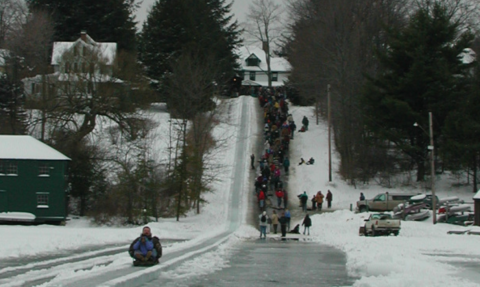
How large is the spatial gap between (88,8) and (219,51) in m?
16.6

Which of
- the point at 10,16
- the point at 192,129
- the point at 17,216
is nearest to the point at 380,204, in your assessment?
the point at 192,129

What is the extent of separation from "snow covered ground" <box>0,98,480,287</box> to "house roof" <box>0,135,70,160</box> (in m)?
4.87

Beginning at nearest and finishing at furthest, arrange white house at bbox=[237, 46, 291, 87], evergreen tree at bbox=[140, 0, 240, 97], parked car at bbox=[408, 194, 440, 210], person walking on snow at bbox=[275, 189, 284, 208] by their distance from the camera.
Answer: parked car at bbox=[408, 194, 440, 210], person walking on snow at bbox=[275, 189, 284, 208], evergreen tree at bbox=[140, 0, 240, 97], white house at bbox=[237, 46, 291, 87]

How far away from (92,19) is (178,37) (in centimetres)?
1122

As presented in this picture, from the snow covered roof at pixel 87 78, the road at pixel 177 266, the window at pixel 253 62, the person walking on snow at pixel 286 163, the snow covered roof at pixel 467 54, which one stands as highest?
the window at pixel 253 62

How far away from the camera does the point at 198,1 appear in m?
84.1

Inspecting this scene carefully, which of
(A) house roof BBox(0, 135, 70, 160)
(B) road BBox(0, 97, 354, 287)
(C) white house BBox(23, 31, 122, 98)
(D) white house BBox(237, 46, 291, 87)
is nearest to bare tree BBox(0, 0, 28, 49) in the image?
(C) white house BBox(23, 31, 122, 98)

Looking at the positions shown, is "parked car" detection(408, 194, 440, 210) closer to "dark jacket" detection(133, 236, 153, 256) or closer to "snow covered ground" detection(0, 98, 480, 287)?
"snow covered ground" detection(0, 98, 480, 287)

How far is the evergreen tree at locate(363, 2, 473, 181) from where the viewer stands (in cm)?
5528

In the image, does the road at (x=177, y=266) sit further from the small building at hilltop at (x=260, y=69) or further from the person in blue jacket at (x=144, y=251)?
the small building at hilltop at (x=260, y=69)

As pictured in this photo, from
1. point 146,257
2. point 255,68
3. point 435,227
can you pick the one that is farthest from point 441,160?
point 255,68

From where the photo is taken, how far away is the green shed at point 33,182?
153ft

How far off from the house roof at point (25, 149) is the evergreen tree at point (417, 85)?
25.9m

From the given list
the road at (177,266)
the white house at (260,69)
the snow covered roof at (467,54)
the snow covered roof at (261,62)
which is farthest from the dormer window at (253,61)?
the road at (177,266)
